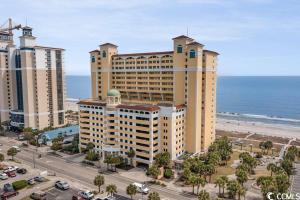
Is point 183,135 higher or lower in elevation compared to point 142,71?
lower

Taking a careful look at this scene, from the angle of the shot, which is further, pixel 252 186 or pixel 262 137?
pixel 262 137

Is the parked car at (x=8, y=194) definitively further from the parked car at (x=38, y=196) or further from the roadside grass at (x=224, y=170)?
the roadside grass at (x=224, y=170)

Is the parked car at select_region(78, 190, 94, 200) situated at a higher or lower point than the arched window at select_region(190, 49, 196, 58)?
lower

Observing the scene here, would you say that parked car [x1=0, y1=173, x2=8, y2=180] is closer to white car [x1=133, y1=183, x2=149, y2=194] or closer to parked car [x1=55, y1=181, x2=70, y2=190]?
parked car [x1=55, y1=181, x2=70, y2=190]

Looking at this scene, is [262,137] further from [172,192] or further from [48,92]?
[48,92]

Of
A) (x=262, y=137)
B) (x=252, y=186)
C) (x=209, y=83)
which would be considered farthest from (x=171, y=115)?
(x=262, y=137)

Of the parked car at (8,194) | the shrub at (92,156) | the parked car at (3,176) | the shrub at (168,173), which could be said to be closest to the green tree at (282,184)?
the shrub at (168,173)

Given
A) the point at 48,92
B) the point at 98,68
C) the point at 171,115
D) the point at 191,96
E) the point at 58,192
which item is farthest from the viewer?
the point at 48,92

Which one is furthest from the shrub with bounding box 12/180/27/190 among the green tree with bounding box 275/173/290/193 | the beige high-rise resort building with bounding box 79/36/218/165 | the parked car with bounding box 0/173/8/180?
the green tree with bounding box 275/173/290/193
